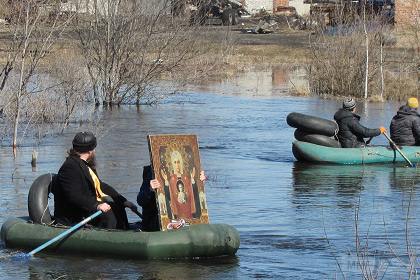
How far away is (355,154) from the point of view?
20719mm

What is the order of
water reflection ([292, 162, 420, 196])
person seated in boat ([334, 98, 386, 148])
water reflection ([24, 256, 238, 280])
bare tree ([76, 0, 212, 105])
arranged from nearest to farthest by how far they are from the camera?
1. water reflection ([24, 256, 238, 280])
2. water reflection ([292, 162, 420, 196])
3. person seated in boat ([334, 98, 386, 148])
4. bare tree ([76, 0, 212, 105])

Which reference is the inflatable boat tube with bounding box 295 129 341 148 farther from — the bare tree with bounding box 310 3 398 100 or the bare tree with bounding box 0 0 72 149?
the bare tree with bounding box 310 3 398 100

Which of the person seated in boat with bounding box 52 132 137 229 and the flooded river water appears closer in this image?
the flooded river water

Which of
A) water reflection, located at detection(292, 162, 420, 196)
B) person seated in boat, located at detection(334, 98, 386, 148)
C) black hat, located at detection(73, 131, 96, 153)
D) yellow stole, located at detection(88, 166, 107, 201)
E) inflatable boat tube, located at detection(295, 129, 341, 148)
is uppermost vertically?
black hat, located at detection(73, 131, 96, 153)

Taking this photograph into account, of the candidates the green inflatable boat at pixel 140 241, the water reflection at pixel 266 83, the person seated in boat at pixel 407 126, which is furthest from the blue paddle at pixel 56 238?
the water reflection at pixel 266 83

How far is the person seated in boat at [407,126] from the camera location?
21.2 meters

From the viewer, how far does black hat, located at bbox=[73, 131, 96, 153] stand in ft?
40.1

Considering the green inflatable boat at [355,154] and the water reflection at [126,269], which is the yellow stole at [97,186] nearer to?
the water reflection at [126,269]

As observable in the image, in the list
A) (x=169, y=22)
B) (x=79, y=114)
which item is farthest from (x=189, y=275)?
(x=169, y=22)

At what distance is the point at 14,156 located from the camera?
69.4 feet

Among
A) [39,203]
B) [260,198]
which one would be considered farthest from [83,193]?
[260,198]

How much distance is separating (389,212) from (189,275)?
4918mm

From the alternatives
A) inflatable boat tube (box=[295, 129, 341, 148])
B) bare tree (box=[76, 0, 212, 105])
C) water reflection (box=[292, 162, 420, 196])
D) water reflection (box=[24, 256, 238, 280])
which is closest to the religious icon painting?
water reflection (box=[24, 256, 238, 280])

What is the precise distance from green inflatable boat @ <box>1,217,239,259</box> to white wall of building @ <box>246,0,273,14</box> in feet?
226
